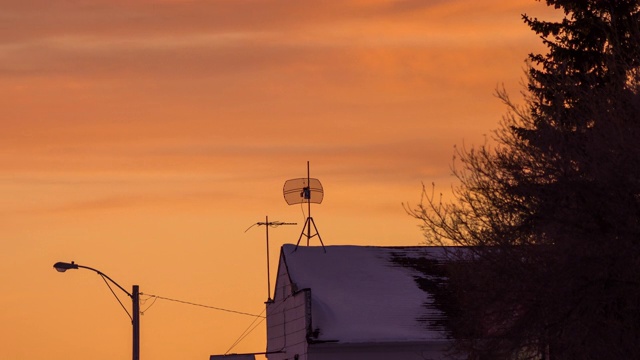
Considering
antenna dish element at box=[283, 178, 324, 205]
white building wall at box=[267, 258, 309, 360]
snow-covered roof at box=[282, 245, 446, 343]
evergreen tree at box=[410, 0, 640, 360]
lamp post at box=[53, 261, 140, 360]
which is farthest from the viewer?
antenna dish element at box=[283, 178, 324, 205]

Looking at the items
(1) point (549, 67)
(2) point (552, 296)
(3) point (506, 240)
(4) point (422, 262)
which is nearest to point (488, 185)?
(3) point (506, 240)

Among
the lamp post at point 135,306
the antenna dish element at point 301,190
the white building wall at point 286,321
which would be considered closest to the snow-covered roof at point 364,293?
the white building wall at point 286,321

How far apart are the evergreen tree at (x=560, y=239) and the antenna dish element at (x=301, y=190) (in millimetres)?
18799

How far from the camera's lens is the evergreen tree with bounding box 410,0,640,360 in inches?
1083

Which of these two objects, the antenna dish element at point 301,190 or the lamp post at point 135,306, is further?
the antenna dish element at point 301,190

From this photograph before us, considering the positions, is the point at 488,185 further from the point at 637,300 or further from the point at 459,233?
the point at 637,300

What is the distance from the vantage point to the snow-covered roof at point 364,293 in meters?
47.5

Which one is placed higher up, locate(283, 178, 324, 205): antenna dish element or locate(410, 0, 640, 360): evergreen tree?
locate(283, 178, 324, 205): antenna dish element

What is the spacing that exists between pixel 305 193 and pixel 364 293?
5.39 m

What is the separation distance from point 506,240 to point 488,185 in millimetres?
1817

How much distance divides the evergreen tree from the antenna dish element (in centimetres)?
1880

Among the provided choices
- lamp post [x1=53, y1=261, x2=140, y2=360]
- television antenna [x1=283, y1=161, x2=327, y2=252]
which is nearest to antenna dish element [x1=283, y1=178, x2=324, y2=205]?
television antenna [x1=283, y1=161, x2=327, y2=252]

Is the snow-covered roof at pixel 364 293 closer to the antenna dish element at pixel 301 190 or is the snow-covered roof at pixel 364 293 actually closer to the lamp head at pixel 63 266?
the antenna dish element at pixel 301 190

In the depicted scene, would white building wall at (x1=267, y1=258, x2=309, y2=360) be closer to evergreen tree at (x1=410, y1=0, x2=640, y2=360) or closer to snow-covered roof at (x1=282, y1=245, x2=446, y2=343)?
snow-covered roof at (x1=282, y1=245, x2=446, y2=343)
